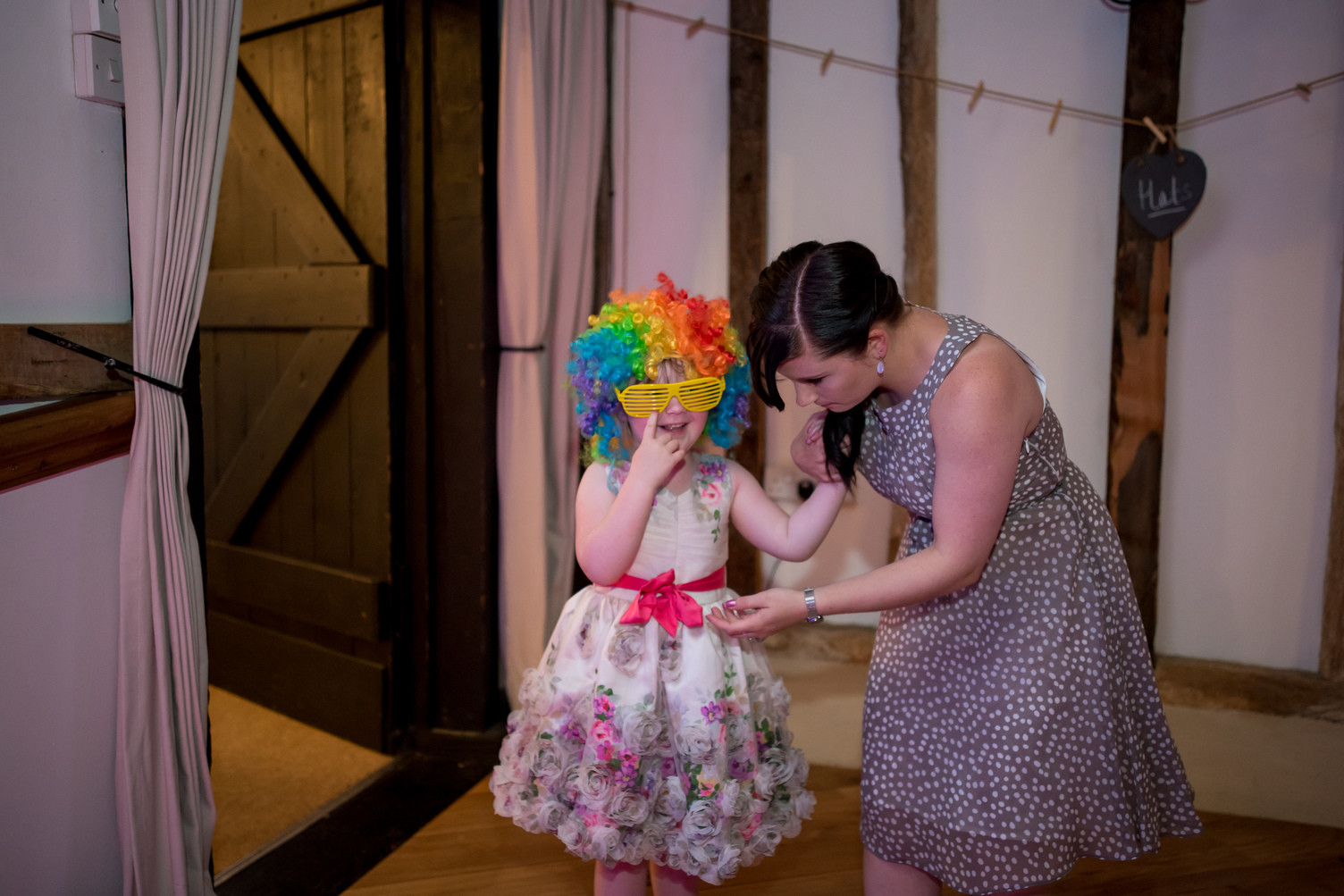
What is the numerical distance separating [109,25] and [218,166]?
29 centimetres

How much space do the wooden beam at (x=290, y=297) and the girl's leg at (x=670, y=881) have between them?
1.84m

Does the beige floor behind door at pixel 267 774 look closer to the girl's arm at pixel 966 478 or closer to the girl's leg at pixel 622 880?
the girl's leg at pixel 622 880

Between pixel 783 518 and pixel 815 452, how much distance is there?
0.60 feet

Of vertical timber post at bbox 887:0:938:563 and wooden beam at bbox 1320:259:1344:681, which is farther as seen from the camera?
vertical timber post at bbox 887:0:938:563

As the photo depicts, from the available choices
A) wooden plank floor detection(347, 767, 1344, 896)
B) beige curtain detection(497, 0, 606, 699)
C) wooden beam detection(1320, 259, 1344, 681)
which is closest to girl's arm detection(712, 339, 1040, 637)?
wooden plank floor detection(347, 767, 1344, 896)

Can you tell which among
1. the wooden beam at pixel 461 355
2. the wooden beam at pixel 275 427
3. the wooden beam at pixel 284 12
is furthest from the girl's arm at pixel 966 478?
the wooden beam at pixel 284 12

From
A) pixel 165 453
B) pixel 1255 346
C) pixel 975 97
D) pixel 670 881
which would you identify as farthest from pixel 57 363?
pixel 1255 346

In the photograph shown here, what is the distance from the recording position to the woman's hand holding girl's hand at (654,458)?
1.69 meters

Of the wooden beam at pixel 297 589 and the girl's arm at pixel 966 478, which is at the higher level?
the girl's arm at pixel 966 478

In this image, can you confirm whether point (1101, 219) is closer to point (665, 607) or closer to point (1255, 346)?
point (1255, 346)

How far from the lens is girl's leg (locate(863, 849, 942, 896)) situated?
1660 millimetres

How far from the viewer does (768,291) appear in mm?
1489

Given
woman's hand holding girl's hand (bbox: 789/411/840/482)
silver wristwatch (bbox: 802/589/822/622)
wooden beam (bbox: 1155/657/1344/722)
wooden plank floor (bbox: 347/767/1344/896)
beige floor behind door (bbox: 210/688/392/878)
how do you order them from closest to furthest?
silver wristwatch (bbox: 802/589/822/622) < woman's hand holding girl's hand (bbox: 789/411/840/482) < wooden plank floor (bbox: 347/767/1344/896) < beige floor behind door (bbox: 210/688/392/878) < wooden beam (bbox: 1155/657/1344/722)

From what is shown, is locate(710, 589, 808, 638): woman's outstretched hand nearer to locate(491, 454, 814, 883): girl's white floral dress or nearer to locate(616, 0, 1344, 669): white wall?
locate(491, 454, 814, 883): girl's white floral dress
